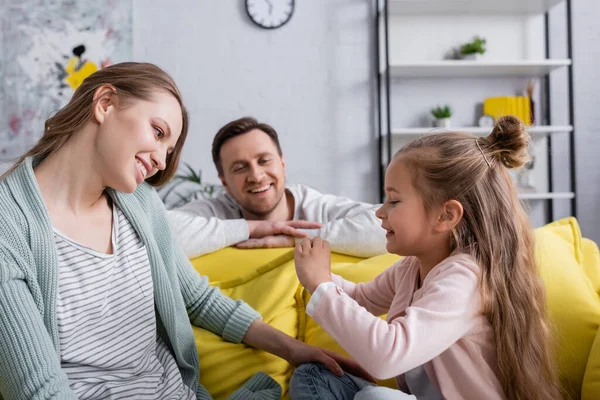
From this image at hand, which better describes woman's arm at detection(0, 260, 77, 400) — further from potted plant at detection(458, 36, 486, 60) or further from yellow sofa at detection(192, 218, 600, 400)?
potted plant at detection(458, 36, 486, 60)

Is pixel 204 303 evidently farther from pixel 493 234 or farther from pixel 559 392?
pixel 559 392

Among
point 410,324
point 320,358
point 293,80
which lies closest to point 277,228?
point 320,358

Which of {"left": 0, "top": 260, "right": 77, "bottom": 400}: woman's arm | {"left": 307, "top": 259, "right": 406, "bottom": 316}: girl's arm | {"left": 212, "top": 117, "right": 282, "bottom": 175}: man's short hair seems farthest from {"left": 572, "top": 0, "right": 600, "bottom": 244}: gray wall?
{"left": 0, "top": 260, "right": 77, "bottom": 400}: woman's arm

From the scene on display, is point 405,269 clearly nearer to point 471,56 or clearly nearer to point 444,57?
point 471,56

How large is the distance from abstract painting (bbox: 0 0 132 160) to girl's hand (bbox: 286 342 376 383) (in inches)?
113

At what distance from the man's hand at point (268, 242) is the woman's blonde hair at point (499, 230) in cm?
Result: 81

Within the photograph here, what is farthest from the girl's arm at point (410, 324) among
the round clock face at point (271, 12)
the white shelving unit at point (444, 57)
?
the round clock face at point (271, 12)

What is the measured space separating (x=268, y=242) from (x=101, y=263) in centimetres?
85

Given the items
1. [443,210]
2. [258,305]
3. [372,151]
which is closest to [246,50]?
[372,151]

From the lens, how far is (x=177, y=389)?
1260 mm

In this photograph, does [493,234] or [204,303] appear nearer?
[493,234]

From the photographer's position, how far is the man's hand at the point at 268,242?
1986mm

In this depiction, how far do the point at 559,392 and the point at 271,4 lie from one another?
3.04 metres

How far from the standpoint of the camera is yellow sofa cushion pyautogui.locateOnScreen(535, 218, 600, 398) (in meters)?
1.35
